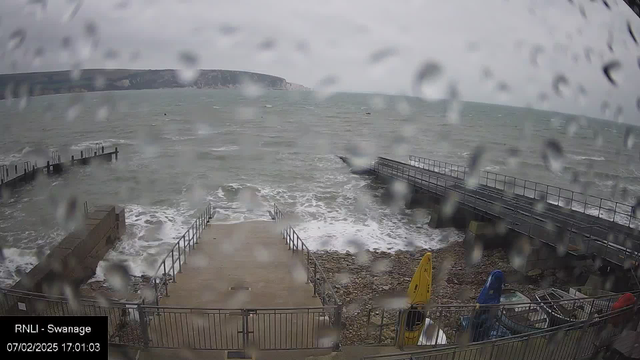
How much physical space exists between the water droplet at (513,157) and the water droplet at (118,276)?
122 feet

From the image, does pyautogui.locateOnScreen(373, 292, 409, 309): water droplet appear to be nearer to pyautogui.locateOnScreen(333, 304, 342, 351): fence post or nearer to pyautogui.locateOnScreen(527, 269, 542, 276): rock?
pyautogui.locateOnScreen(527, 269, 542, 276): rock

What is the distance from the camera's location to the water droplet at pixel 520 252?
14.5 m

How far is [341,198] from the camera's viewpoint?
26.1 metres

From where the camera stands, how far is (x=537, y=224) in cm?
1521

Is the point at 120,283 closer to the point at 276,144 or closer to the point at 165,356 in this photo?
the point at 165,356

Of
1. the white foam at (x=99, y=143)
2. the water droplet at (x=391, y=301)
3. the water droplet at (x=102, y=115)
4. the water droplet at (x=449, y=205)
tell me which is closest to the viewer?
the water droplet at (x=391, y=301)

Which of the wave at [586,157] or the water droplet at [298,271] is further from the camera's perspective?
the wave at [586,157]

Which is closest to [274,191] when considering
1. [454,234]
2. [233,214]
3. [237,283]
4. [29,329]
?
[233,214]

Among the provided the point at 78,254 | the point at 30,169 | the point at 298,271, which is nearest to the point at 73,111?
the point at 30,169

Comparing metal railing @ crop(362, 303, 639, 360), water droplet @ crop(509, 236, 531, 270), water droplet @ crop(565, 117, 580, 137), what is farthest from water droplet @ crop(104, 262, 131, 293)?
water droplet @ crop(565, 117, 580, 137)

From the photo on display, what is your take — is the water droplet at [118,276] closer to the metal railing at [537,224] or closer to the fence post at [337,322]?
the fence post at [337,322]

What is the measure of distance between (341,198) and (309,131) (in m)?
41.9

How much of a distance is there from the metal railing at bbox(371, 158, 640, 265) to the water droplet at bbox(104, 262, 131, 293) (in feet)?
47.6

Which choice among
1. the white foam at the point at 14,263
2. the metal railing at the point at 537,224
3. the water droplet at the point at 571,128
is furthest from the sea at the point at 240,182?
the water droplet at the point at 571,128
